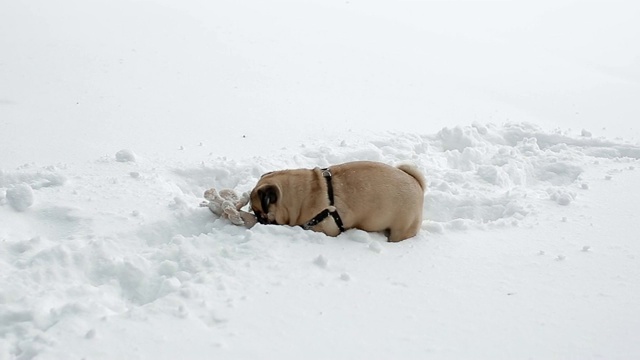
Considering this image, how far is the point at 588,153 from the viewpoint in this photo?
7453mm

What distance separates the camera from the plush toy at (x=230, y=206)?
4.50m

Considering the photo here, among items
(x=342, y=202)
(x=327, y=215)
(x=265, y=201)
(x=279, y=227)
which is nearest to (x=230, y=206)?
(x=265, y=201)

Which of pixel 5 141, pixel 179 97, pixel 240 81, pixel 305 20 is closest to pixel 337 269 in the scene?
pixel 5 141

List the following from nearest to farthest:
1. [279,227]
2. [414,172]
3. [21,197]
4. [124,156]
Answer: [279,227], [21,197], [414,172], [124,156]

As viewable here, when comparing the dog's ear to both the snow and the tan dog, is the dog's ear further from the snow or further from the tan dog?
the snow

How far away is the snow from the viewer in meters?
3.15

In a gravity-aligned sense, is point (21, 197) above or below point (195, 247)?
below

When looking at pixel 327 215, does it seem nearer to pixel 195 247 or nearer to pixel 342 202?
pixel 342 202

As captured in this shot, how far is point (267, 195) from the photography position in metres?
4.46

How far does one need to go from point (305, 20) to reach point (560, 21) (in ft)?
45.2

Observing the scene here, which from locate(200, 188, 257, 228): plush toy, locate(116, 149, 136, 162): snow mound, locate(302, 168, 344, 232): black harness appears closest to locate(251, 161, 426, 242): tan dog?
locate(302, 168, 344, 232): black harness

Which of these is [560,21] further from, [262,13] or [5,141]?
[5,141]

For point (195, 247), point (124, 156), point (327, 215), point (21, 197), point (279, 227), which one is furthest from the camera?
point (124, 156)

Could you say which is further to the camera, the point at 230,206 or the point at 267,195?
the point at 230,206
